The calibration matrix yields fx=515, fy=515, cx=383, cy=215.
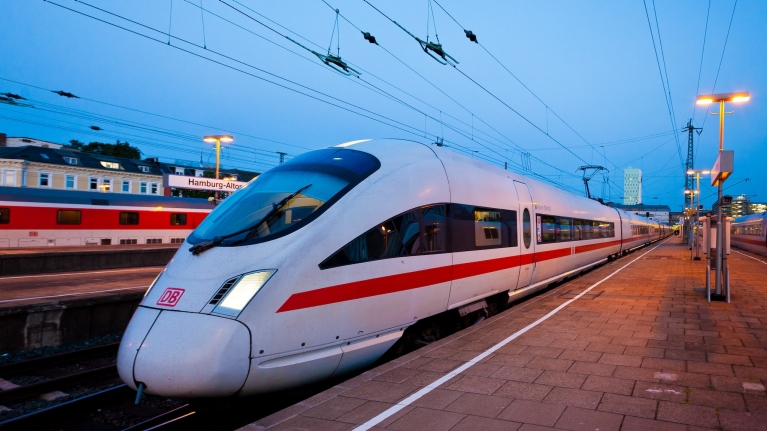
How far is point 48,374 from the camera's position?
7.80 meters

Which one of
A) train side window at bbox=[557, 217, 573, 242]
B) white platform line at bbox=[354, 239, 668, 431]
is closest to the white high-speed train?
white platform line at bbox=[354, 239, 668, 431]

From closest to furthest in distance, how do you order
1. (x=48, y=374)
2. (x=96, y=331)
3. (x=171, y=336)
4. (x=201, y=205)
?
1. (x=171, y=336)
2. (x=48, y=374)
3. (x=96, y=331)
4. (x=201, y=205)

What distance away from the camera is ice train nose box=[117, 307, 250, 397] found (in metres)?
4.34

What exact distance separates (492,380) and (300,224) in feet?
8.26

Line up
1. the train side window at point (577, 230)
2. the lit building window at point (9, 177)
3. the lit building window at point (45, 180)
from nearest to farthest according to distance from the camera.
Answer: the train side window at point (577, 230), the lit building window at point (9, 177), the lit building window at point (45, 180)

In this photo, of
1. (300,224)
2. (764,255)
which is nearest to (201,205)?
(300,224)

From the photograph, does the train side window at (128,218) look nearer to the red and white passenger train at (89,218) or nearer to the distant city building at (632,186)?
the red and white passenger train at (89,218)

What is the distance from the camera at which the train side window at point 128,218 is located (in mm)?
28336

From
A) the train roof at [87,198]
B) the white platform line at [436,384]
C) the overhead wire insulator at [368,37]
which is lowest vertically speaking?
the white platform line at [436,384]

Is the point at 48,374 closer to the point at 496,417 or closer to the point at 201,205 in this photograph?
the point at 496,417

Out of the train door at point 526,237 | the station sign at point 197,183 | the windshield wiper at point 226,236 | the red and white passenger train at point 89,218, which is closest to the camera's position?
the windshield wiper at point 226,236

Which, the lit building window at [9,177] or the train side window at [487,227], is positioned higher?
the lit building window at [9,177]

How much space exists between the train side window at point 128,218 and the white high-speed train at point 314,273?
2507 cm

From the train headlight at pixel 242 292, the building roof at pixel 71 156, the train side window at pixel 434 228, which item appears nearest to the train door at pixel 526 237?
the train side window at pixel 434 228
